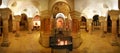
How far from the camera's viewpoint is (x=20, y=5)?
76.3 feet

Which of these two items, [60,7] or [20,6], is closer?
[60,7]

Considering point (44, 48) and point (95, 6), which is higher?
point (95, 6)

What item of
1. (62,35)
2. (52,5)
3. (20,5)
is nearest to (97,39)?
(62,35)

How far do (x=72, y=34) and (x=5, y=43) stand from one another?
202 inches

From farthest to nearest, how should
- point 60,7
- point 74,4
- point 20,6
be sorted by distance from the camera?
point 20,6
point 60,7
point 74,4

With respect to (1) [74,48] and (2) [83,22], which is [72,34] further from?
(2) [83,22]

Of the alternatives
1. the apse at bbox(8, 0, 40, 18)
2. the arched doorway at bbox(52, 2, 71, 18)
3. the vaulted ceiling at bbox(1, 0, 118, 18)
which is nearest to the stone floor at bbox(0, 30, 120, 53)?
the vaulted ceiling at bbox(1, 0, 118, 18)

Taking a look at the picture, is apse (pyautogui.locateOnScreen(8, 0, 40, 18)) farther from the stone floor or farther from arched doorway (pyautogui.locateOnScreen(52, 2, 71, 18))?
the stone floor

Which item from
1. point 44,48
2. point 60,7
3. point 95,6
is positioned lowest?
point 44,48

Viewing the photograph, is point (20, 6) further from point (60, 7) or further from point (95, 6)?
point (95, 6)

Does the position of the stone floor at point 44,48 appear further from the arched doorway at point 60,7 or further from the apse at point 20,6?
the arched doorway at point 60,7

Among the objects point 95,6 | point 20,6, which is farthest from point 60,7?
point 20,6

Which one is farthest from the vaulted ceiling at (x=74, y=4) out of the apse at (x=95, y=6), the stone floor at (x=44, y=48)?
the stone floor at (x=44, y=48)

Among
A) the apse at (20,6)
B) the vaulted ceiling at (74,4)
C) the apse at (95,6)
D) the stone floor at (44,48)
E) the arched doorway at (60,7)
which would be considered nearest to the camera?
the stone floor at (44,48)
